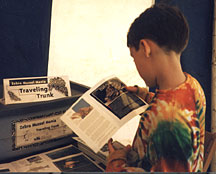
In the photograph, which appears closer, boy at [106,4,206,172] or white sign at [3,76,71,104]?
boy at [106,4,206,172]

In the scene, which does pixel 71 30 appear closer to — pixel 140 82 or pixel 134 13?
pixel 134 13

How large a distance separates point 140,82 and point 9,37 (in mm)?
1717

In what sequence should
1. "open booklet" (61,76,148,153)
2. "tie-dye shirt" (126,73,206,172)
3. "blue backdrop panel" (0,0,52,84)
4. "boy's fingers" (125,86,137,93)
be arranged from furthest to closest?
1. "blue backdrop panel" (0,0,52,84)
2. "boy's fingers" (125,86,137,93)
3. "open booklet" (61,76,148,153)
4. "tie-dye shirt" (126,73,206,172)

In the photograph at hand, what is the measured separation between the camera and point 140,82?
2.69 m

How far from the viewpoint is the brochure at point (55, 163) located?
0.74 meters

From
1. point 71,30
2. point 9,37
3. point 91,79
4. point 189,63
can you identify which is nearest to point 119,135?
point 91,79

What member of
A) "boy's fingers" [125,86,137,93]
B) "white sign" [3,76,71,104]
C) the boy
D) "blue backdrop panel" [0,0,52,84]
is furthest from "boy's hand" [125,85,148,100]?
"blue backdrop panel" [0,0,52,84]

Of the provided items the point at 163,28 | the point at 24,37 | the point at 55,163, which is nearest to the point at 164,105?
the point at 163,28

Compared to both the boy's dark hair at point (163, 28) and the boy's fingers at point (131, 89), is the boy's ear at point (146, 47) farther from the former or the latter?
the boy's fingers at point (131, 89)

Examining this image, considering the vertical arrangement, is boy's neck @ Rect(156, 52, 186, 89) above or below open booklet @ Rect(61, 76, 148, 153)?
above

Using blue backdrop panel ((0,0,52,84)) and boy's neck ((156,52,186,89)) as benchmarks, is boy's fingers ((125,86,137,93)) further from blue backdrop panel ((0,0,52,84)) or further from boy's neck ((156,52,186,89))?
blue backdrop panel ((0,0,52,84))

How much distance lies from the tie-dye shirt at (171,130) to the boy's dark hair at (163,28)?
118 mm

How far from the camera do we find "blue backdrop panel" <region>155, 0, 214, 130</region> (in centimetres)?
141

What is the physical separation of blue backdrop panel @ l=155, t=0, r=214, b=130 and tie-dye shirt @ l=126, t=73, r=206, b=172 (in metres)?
0.85
